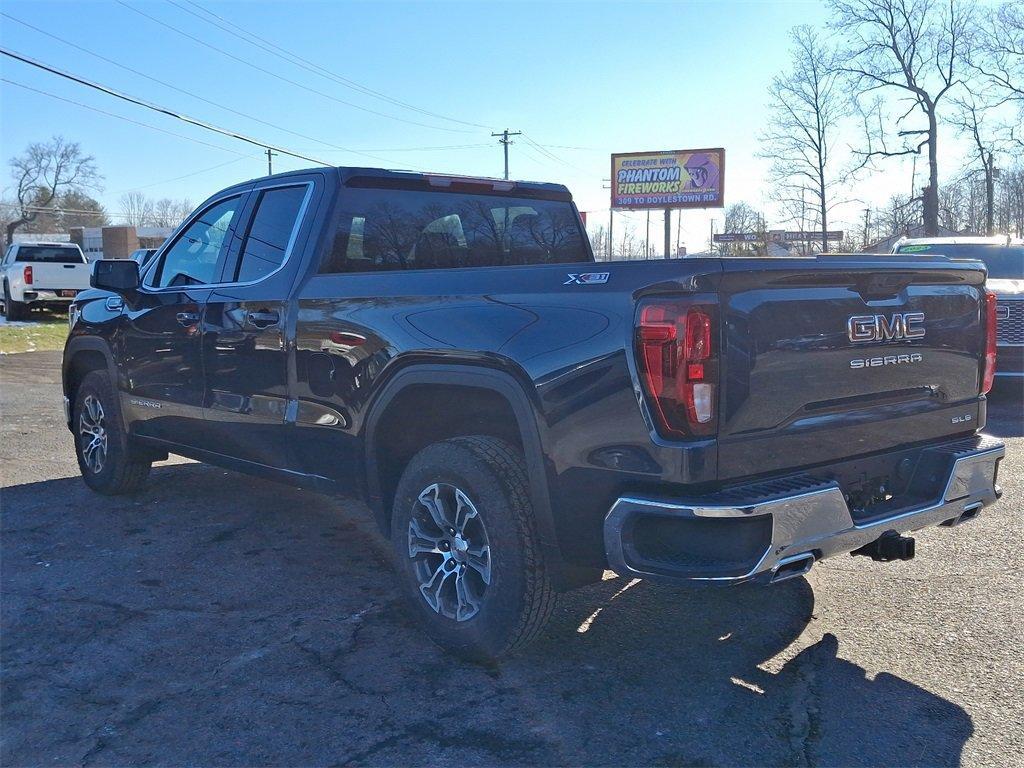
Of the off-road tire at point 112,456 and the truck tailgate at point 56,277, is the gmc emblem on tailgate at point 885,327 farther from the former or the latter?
the truck tailgate at point 56,277

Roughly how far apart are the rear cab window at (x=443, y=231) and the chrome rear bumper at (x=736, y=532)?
2148 millimetres

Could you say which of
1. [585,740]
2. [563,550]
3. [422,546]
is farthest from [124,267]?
[585,740]

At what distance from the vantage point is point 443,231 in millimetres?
4754

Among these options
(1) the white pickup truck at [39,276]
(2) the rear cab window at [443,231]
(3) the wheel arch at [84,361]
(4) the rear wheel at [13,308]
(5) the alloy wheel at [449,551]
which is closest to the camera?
(5) the alloy wheel at [449,551]

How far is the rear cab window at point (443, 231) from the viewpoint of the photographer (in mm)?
4441

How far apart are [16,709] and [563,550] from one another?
198cm

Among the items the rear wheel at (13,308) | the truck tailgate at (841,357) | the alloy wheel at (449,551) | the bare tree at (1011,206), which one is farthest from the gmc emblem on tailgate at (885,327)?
the bare tree at (1011,206)

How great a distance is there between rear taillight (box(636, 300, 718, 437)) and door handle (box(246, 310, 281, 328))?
2.13 meters

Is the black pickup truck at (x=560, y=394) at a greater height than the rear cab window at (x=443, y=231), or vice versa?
the rear cab window at (x=443, y=231)

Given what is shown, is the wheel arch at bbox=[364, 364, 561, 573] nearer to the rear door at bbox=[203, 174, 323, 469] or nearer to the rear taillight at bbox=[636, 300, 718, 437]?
the rear taillight at bbox=[636, 300, 718, 437]

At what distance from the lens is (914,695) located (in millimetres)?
3170

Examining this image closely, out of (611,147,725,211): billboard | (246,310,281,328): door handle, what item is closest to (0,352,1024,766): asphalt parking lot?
(246,310,281,328): door handle

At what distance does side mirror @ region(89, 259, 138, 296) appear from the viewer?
5.33 m

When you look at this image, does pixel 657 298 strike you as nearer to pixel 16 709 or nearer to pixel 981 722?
pixel 981 722
